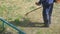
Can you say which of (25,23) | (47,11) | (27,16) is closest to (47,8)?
(47,11)

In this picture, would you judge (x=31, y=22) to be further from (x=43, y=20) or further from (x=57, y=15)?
(x=57, y=15)

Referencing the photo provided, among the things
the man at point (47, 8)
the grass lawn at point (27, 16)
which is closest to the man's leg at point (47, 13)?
the man at point (47, 8)

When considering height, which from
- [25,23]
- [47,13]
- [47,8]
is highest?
[47,8]

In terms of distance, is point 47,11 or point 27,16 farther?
point 27,16

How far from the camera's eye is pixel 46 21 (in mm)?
9289

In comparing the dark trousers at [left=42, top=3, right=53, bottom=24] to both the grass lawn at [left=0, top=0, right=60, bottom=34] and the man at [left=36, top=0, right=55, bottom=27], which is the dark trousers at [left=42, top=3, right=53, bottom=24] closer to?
the man at [left=36, top=0, right=55, bottom=27]

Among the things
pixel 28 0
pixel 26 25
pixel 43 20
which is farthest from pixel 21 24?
pixel 28 0

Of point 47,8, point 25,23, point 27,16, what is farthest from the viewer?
point 27,16

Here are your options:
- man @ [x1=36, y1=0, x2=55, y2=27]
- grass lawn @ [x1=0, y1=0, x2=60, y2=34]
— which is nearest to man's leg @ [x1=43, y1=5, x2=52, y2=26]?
man @ [x1=36, y1=0, x2=55, y2=27]

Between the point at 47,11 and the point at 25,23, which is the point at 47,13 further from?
the point at 25,23

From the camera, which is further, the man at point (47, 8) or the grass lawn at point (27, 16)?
the grass lawn at point (27, 16)

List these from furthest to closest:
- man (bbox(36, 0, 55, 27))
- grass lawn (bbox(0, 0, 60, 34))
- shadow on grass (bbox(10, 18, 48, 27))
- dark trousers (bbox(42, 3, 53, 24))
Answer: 1. shadow on grass (bbox(10, 18, 48, 27))
2. grass lawn (bbox(0, 0, 60, 34))
3. dark trousers (bbox(42, 3, 53, 24))
4. man (bbox(36, 0, 55, 27))

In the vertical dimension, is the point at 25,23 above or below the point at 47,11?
below

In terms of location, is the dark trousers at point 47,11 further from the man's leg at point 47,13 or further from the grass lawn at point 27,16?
the grass lawn at point 27,16
